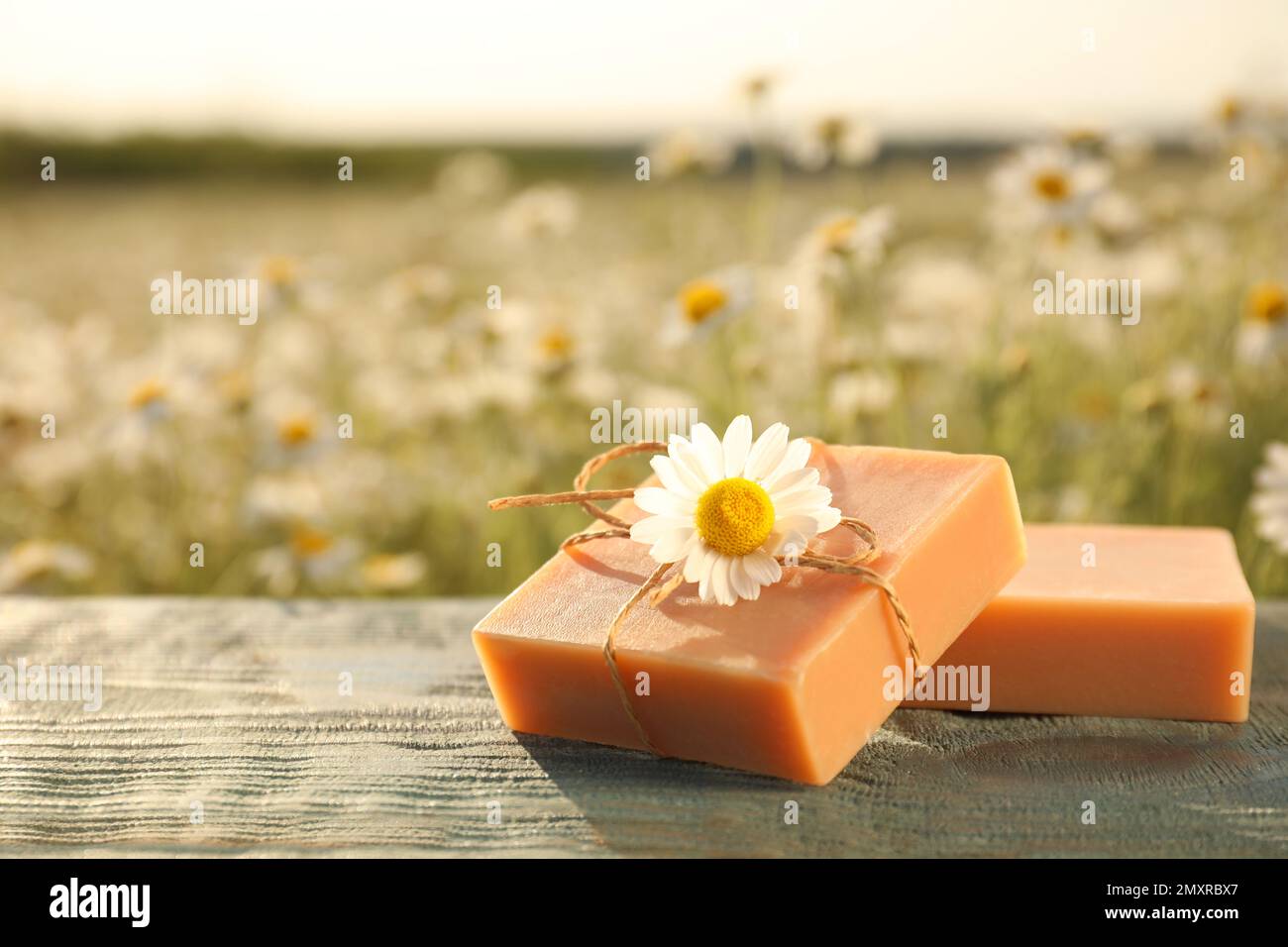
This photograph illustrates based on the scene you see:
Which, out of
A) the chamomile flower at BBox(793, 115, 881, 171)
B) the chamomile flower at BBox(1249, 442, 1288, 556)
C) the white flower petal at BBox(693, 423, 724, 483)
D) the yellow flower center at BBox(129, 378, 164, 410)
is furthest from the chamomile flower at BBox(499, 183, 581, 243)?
the white flower petal at BBox(693, 423, 724, 483)

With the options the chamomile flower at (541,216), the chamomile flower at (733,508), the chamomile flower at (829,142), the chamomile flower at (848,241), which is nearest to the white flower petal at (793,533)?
the chamomile flower at (733,508)

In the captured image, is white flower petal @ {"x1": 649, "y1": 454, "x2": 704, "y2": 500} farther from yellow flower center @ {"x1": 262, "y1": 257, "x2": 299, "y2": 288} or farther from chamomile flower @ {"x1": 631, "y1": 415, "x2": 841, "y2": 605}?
yellow flower center @ {"x1": 262, "y1": 257, "x2": 299, "y2": 288}

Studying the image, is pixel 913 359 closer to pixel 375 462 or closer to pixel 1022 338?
pixel 1022 338

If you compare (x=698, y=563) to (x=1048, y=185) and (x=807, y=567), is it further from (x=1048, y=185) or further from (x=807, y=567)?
(x=1048, y=185)

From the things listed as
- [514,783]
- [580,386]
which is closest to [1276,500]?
[580,386]

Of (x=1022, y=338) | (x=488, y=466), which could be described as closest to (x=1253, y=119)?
(x=1022, y=338)
